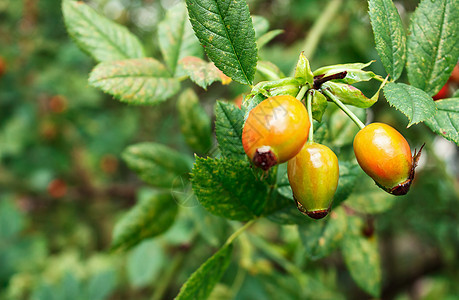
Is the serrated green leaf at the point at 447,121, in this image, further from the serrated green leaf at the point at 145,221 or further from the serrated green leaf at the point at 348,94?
the serrated green leaf at the point at 145,221

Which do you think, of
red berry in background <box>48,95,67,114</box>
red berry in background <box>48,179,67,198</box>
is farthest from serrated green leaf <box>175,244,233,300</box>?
red berry in background <box>48,179,67,198</box>

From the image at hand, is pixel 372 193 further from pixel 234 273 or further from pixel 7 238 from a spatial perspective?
pixel 7 238

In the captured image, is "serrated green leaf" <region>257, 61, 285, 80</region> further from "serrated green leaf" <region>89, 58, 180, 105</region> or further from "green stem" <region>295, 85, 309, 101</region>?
"serrated green leaf" <region>89, 58, 180, 105</region>

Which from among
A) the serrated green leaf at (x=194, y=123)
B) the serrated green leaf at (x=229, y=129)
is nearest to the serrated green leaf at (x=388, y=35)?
→ the serrated green leaf at (x=229, y=129)

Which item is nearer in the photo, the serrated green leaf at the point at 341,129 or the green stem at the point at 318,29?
the serrated green leaf at the point at 341,129

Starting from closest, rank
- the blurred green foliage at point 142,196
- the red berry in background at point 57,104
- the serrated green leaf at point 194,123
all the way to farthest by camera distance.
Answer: the serrated green leaf at point 194,123
the blurred green foliage at point 142,196
the red berry in background at point 57,104

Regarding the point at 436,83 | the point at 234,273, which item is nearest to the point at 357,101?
the point at 436,83
